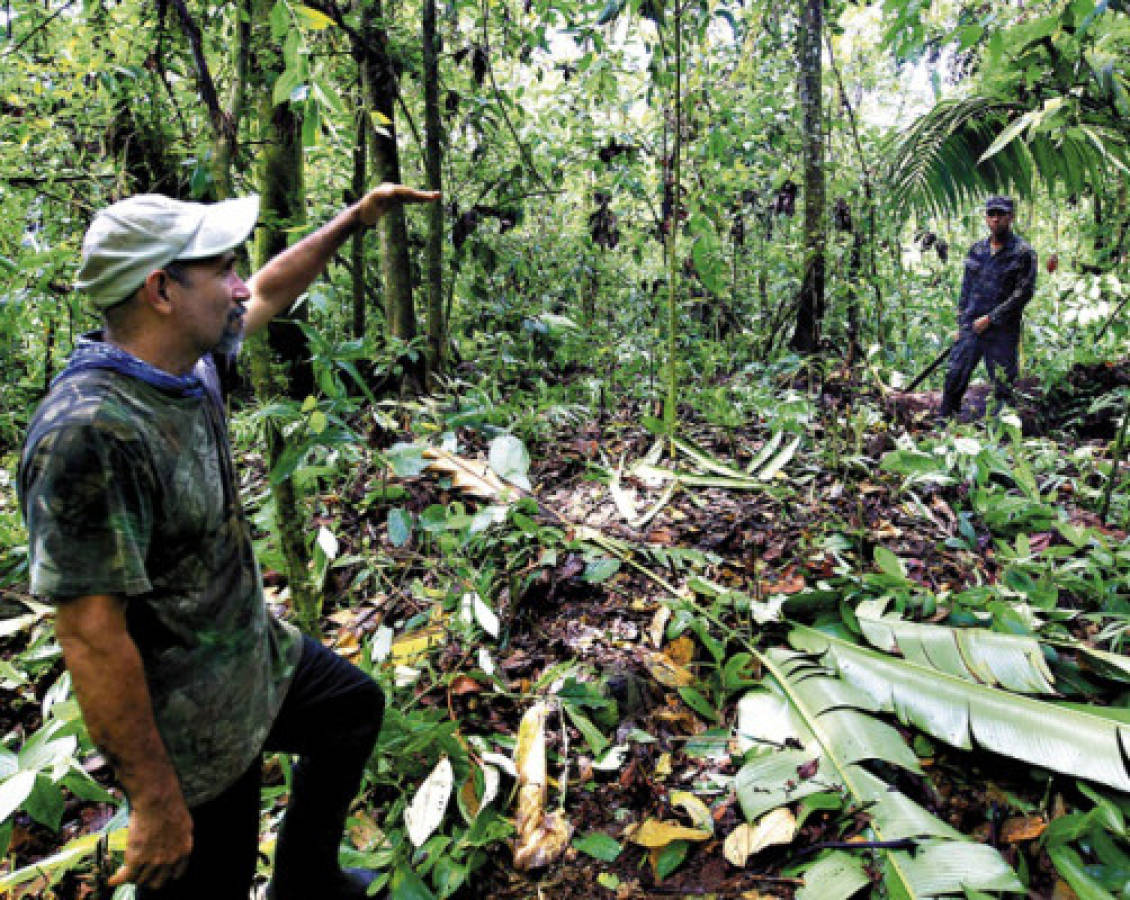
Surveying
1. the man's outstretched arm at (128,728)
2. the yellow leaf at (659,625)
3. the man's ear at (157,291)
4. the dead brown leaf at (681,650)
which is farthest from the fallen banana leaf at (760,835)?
the man's ear at (157,291)

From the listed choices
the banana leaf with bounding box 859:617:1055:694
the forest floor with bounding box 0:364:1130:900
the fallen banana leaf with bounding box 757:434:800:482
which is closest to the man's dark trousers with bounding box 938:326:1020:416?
the forest floor with bounding box 0:364:1130:900

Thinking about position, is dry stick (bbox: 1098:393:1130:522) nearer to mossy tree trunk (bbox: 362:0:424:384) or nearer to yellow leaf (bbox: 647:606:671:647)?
yellow leaf (bbox: 647:606:671:647)

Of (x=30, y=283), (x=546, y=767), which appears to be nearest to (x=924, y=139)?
(x=546, y=767)

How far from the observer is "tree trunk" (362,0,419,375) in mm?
4223

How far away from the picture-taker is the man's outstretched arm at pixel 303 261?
6.93 feet

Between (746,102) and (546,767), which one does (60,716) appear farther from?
(746,102)

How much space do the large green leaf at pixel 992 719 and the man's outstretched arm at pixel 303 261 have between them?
210 cm

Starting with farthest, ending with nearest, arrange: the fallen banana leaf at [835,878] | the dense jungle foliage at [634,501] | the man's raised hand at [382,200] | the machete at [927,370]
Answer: the machete at [927,370] < the man's raised hand at [382,200] < the dense jungle foliage at [634,501] < the fallen banana leaf at [835,878]

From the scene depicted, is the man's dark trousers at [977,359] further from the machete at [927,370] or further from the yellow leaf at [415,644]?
the yellow leaf at [415,644]

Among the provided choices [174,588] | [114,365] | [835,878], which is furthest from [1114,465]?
[114,365]

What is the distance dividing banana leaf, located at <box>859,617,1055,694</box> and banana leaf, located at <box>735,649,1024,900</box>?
255 mm

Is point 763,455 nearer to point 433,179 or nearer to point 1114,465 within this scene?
point 1114,465

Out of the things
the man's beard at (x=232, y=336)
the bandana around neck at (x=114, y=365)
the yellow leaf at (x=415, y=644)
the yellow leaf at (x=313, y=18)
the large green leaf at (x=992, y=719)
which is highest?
the yellow leaf at (x=313, y=18)

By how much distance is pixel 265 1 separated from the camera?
7.20 feet
